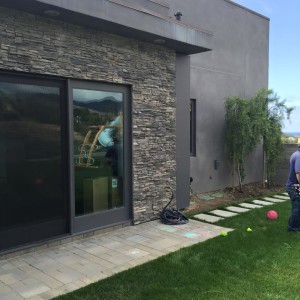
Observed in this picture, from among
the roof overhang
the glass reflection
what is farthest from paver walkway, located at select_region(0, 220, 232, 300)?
the roof overhang

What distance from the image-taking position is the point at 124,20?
5145 millimetres

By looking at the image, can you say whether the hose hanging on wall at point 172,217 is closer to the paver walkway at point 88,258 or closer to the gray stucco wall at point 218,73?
the paver walkway at point 88,258

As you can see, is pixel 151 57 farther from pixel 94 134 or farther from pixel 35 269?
pixel 35 269

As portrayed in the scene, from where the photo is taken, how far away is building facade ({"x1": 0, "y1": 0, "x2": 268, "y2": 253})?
4590 mm

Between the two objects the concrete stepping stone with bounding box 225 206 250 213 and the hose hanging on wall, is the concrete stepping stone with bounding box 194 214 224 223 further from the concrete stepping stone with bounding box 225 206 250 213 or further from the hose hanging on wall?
the concrete stepping stone with bounding box 225 206 250 213

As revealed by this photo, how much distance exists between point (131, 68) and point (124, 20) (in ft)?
3.18

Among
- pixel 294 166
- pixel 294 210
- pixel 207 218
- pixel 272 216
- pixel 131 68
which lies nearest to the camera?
pixel 294 166

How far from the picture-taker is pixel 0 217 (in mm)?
4504

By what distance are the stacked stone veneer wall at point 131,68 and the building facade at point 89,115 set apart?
16mm

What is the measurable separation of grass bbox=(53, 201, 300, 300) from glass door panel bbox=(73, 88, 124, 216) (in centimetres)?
166

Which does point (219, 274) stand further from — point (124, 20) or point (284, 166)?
point (284, 166)

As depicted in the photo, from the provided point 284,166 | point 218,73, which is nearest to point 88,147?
point 218,73

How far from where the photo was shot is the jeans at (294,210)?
5.54m

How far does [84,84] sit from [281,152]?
22.6 feet
